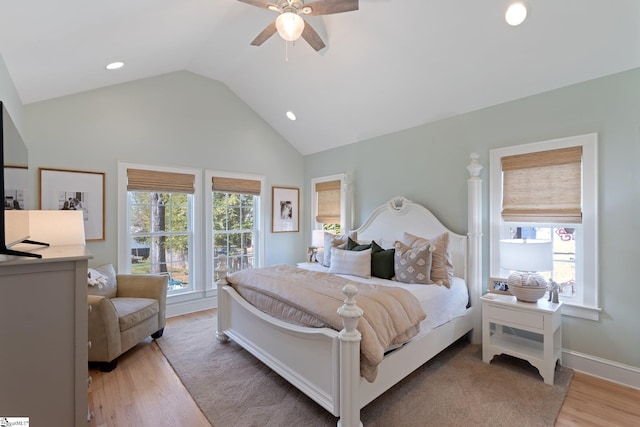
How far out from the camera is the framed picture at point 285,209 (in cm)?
508

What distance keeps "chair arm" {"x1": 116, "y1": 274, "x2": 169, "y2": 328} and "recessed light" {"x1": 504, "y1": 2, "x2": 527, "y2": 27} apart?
4.12 meters

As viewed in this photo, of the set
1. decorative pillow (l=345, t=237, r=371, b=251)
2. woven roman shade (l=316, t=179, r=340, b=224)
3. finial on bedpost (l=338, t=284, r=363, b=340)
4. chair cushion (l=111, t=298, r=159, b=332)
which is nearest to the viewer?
finial on bedpost (l=338, t=284, r=363, b=340)

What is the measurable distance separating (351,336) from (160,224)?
3.41 m

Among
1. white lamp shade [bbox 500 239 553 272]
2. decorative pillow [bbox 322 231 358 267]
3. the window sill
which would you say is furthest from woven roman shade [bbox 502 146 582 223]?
decorative pillow [bbox 322 231 358 267]

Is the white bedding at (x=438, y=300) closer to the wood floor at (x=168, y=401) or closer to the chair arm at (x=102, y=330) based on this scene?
the wood floor at (x=168, y=401)

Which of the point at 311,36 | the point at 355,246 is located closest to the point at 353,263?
the point at 355,246

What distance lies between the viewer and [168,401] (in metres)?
2.15

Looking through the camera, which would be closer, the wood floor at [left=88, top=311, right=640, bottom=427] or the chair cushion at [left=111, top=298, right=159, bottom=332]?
the wood floor at [left=88, top=311, right=640, bottom=427]

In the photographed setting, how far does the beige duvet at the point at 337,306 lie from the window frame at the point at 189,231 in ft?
6.04

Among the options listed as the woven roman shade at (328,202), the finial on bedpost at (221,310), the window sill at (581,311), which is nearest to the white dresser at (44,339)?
the finial on bedpost at (221,310)

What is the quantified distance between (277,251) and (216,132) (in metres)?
2.20

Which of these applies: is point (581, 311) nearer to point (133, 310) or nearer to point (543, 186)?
point (543, 186)

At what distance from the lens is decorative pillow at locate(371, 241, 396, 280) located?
312 centimetres

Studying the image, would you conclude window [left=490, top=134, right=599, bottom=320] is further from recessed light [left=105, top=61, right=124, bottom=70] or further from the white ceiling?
recessed light [left=105, top=61, right=124, bottom=70]
